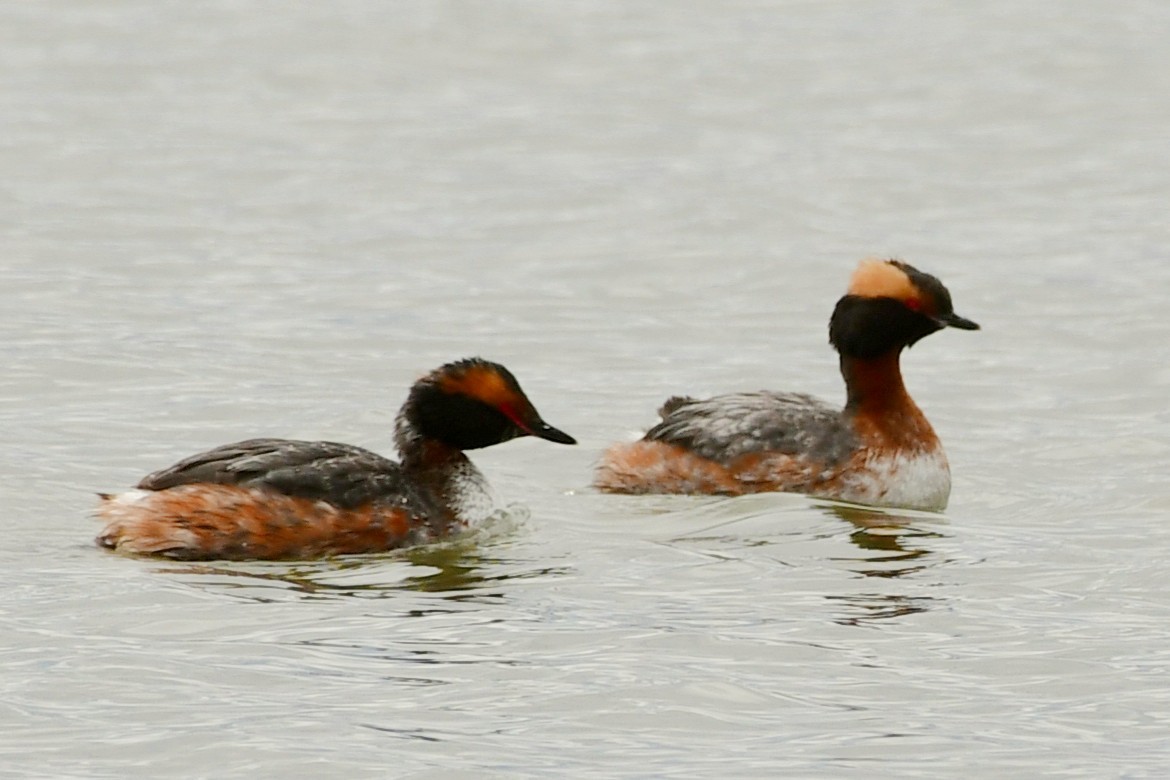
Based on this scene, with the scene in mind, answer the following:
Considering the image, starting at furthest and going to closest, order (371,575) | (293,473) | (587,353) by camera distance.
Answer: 1. (587,353)
2. (293,473)
3. (371,575)

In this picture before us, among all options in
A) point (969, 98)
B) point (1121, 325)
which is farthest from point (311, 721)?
point (969, 98)

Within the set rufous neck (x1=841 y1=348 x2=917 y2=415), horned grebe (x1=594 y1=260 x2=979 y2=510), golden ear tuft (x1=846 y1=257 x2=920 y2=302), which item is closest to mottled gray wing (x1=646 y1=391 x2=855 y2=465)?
horned grebe (x1=594 y1=260 x2=979 y2=510)

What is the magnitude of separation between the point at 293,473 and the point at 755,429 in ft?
10.2

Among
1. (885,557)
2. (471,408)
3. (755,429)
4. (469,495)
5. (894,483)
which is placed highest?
(471,408)

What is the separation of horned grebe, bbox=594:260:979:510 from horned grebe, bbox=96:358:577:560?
4.53 ft

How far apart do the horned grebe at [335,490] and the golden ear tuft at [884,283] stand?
248 centimetres

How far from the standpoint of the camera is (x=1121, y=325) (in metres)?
20.5

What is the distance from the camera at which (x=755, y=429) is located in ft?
46.4

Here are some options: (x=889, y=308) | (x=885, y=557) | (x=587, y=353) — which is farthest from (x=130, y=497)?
(x=587, y=353)

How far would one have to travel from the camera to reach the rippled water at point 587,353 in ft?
31.0

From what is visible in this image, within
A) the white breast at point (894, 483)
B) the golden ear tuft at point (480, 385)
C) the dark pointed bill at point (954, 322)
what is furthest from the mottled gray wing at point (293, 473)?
the dark pointed bill at point (954, 322)

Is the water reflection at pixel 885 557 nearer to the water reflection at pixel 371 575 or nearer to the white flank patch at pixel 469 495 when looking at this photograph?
the water reflection at pixel 371 575

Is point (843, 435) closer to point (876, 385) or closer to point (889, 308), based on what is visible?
point (876, 385)

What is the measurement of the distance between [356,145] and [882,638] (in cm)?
2109
